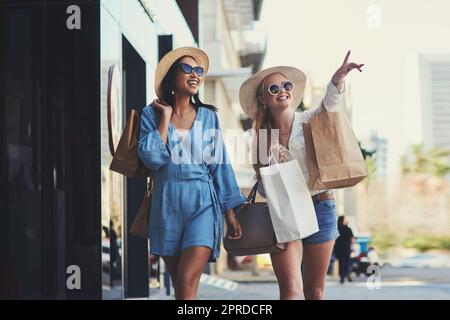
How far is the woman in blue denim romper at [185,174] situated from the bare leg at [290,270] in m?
→ 0.31

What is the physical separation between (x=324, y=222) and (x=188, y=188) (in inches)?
30.2

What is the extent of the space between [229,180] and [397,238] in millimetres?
1033

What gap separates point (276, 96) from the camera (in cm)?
500

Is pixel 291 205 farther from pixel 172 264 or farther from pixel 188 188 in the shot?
pixel 172 264

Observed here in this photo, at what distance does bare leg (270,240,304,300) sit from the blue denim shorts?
78 millimetres

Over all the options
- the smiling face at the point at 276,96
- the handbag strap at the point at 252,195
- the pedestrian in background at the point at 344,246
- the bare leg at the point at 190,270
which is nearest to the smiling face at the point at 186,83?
the smiling face at the point at 276,96

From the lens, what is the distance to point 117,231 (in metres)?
5.47

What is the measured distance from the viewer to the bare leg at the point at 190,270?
A: 4887mm

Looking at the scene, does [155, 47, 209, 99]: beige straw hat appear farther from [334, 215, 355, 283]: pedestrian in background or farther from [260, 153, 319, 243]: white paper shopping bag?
[334, 215, 355, 283]: pedestrian in background

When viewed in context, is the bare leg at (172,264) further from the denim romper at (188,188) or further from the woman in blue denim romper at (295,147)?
the woman in blue denim romper at (295,147)
